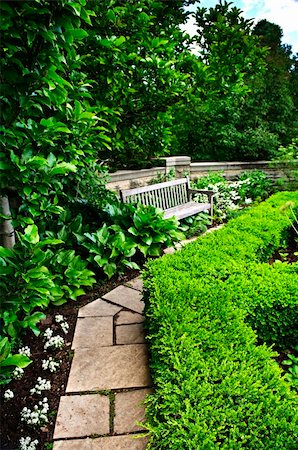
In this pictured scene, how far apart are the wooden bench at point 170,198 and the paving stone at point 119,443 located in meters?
3.01

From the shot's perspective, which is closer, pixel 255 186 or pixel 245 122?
pixel 255 186

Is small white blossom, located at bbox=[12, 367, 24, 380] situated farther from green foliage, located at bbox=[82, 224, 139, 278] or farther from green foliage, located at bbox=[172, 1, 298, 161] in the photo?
green foliage, located at bbox=[172, 1, 298, 161]

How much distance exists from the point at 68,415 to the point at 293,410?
4.07 ft

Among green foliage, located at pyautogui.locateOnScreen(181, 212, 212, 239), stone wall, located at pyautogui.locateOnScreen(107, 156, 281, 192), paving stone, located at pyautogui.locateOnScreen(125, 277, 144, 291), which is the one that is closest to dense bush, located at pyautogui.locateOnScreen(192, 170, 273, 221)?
stone wall, located at pyautogui.locateOnScreen(107, 156, 281, 192)

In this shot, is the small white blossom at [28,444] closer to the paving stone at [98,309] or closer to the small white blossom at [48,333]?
the small white blossom at [48,333]

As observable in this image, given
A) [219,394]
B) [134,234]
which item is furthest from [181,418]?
[134,234]

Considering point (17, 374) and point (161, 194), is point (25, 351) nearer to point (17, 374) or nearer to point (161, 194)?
point (17, 374)

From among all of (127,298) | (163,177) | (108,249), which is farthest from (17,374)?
(163,177)

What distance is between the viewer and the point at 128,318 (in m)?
2.91

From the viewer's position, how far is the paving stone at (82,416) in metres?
1.85

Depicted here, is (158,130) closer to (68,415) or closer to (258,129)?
(258,129)

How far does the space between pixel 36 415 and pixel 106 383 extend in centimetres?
45

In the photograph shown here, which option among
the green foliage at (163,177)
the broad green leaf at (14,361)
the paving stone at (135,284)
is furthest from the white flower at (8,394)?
the green foliage at (163,177)

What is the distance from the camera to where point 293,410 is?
4.69 ft
